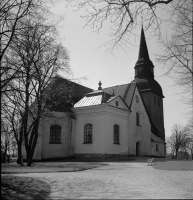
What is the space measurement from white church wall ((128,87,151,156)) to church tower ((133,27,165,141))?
10.4m

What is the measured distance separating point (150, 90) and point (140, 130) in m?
13.6

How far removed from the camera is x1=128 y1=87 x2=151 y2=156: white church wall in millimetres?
32219

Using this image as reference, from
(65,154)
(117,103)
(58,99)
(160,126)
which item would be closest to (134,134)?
(117,103)

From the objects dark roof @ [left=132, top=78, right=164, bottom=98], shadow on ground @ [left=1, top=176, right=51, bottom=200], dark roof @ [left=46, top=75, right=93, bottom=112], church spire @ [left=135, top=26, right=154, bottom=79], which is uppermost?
church spire @ [left=135, top=26, right=154, bottom=79]

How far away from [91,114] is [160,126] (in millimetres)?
24310

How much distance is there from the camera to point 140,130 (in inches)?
1348

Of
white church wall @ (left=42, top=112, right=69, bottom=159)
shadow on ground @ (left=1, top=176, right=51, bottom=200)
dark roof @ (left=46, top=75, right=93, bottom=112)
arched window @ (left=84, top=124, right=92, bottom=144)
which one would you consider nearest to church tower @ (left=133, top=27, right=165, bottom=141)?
dark roof @ (left=46, top=75, right=93, bottom=112)

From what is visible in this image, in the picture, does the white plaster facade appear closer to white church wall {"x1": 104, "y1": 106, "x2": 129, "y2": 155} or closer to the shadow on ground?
white church wall {"x1": 104, "y1": 106, "x2": 129, "y2": 155}

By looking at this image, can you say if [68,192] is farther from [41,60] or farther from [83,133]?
[83,133]


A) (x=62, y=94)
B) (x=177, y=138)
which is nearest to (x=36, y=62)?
(x=62, y=94)

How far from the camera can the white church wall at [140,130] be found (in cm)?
3222

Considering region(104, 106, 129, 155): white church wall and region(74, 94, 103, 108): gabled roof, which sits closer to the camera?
region(104, 106, 129, 155): white church wall

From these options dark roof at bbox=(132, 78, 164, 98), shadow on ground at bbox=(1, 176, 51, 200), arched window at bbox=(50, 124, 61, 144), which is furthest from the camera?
dark roof at bbox=(132, 78, 164, 98)

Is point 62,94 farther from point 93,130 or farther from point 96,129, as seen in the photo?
point 93,130
